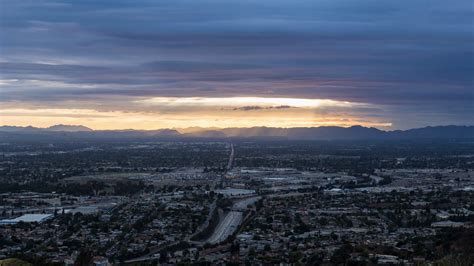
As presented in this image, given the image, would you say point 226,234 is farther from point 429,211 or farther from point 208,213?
point 429,211

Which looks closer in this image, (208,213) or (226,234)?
(226,234)

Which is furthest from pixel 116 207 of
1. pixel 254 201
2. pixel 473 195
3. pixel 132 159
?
pixel 132 159

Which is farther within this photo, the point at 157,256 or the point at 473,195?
the point at 473,195

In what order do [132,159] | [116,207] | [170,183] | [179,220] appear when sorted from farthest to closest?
[132,159] → [170,183] → [116,207] → [179,220]

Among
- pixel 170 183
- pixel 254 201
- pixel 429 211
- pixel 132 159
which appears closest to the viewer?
pixel 429 211

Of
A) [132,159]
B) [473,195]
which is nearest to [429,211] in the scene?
[473,195]

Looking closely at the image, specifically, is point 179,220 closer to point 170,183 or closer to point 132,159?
point 170,183

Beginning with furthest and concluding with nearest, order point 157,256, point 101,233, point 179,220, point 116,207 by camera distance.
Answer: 1. point 116,207
2. point 179,220
3. point 101,233
4. point 157,256

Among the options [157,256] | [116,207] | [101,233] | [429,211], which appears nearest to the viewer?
[157,256]
